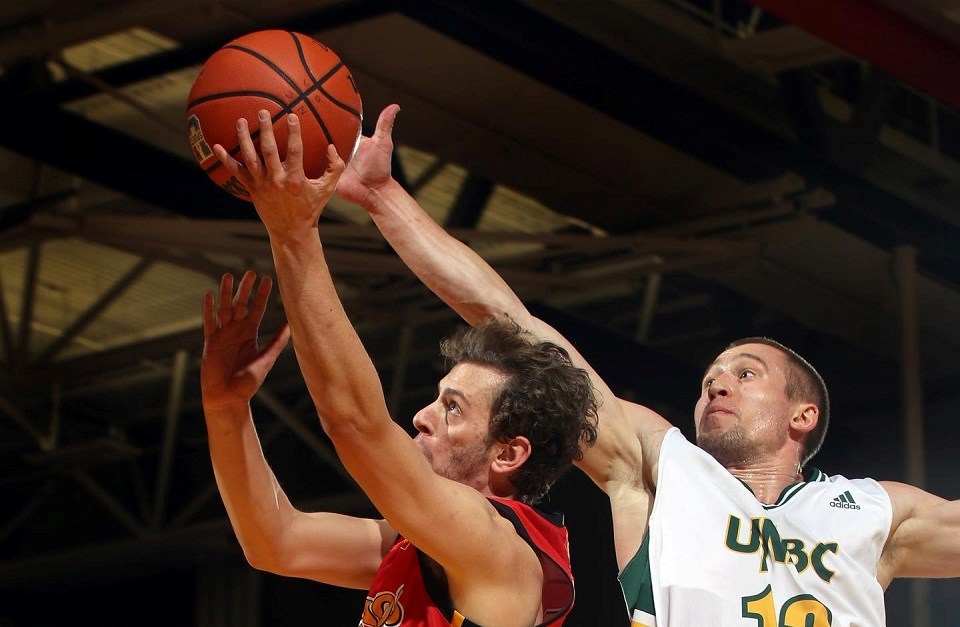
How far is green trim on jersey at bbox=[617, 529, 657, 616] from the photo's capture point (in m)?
3.43

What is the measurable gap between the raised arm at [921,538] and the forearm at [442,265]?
1.05 meters

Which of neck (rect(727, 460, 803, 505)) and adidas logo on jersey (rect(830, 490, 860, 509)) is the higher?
neck (rect(727, 460, 803, 505))

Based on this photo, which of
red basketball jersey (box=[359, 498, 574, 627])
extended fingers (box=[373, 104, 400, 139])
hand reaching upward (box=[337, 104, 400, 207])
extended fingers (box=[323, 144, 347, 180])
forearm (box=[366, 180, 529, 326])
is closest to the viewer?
extended fingers (box=[323, 144, 347, 180])

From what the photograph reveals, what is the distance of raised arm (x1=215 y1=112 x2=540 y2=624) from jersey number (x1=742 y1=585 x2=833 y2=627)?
0.84 meters

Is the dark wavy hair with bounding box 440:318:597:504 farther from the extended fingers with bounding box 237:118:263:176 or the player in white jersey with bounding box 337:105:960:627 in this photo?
the extended fingers with bounding box 237:118:263:176

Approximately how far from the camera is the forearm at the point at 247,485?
297 cm

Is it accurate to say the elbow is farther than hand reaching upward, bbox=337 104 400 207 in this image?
No

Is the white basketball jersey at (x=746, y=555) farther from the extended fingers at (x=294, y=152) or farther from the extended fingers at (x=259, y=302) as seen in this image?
the extended fingers at (x=294, y=152)

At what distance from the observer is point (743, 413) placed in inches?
147

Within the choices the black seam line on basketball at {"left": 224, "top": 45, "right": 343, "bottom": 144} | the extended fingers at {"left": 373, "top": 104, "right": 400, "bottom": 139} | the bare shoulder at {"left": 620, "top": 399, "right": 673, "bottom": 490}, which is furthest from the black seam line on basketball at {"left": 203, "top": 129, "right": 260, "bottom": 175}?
the bare shoulder at {"left": 620, "top": 399, "right": 673, "bottom": 490}

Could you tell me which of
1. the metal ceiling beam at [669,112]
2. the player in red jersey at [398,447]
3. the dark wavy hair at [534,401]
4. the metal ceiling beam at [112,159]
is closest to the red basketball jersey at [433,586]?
the player in red jersey at [398,447]

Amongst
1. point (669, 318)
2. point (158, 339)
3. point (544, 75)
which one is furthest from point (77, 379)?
point (544, 75)

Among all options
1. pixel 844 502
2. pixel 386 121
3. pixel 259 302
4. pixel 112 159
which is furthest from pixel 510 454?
pixel 112 159

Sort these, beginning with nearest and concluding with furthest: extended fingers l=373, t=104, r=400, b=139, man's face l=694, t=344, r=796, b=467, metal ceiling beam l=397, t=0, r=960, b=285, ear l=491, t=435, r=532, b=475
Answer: ear l=491, t=435, r=532, b=475
extended fingers l=373, t=104, r=400, b=139
man's face l=694, t=344, r=796, b=467
metal ceiling beam l=397, t=0, r=960, b=285
